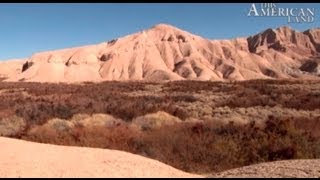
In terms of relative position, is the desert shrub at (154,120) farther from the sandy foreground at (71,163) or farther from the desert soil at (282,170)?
the desert soil at (282,170)

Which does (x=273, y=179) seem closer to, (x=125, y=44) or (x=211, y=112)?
(x=211, y=112)

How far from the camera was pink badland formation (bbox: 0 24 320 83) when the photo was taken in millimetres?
115312

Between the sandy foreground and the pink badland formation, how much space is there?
3734 inches

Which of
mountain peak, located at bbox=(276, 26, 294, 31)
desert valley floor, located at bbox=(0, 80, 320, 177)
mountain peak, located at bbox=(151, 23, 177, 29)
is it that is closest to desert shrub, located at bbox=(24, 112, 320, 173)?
desert valley floor, located at bbox=(0, 80, 320, 177)

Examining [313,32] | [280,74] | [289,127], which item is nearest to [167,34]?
[280,74]

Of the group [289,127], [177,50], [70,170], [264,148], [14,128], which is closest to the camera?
[70,170]

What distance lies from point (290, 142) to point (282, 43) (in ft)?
463

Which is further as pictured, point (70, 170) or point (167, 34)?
point (167, 34)

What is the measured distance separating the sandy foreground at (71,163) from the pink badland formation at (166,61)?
311ft

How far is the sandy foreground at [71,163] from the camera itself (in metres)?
9.74

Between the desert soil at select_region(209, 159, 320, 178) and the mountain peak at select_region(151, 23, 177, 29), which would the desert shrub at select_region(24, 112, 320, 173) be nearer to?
the desert soil at select_region(209, 159, 320, 178)

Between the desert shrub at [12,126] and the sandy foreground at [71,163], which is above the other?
the sandy foreground at [71,163]

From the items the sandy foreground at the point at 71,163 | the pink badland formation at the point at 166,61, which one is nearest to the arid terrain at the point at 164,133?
the sandy foreground at the point at 71,163

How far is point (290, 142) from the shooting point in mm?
15930
